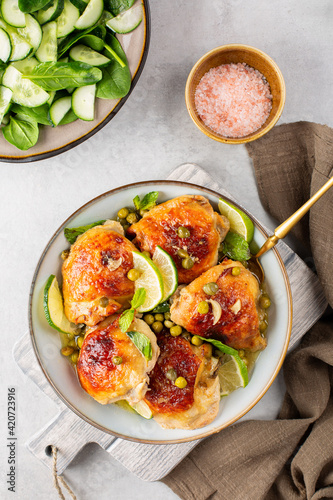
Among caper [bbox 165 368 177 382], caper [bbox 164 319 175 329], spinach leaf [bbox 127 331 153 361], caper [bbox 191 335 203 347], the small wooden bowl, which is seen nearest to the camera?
spinach leaf [bbox 127 331 153 361]

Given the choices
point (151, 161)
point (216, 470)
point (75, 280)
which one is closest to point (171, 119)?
point (151, 161)

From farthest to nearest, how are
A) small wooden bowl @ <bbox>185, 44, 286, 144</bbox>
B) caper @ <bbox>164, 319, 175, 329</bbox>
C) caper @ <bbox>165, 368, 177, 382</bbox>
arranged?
1. small wooden bowl @ <bbox>185, 44, 286, 144</bbox>
2. caper @ <bbox>164, 319, 175, 329</bbox>
3. caper @ <bbox>165, 368, 177, 382</bbox>

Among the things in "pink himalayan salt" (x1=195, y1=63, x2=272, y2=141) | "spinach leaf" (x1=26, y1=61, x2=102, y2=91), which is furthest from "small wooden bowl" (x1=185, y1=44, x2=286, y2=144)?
"spinach leaf" (x1=26, y1=61, x2=102, y2=91)

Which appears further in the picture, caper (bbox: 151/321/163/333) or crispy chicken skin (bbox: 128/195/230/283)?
caper (bbox: 151/321/163/333)

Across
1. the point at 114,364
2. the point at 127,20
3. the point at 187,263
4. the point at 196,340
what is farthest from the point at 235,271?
the point at 127,20

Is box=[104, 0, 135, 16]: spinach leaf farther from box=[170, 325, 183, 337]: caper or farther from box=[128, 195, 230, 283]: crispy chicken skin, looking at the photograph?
box=[170, 325, 183, 337]: caper

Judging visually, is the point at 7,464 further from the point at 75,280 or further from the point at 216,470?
the point at 75,280

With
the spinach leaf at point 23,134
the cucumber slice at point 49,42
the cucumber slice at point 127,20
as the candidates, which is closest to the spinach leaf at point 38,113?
the spinach leaf at point 23,134
